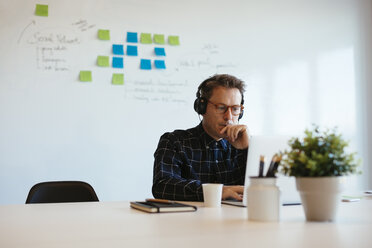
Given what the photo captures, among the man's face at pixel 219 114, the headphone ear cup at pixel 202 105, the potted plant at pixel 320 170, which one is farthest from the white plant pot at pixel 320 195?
the headphone ear cup at pixel 202 105

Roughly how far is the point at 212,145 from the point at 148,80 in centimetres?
116

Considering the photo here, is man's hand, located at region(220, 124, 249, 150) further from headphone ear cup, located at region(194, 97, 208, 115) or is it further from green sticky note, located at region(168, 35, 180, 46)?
green sticky note, located at region(168, 35, 180, 46)

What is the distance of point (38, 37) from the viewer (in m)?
2.90

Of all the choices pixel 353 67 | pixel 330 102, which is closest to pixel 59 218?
pixel 330 102

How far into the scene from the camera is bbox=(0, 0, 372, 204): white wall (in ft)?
9.38

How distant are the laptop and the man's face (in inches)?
24.3

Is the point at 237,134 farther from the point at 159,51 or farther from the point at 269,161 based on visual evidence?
the point at 159,51

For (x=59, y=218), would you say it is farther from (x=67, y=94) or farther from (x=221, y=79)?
(x=67, y=94)

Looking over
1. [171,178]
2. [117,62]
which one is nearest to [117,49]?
[117,62]

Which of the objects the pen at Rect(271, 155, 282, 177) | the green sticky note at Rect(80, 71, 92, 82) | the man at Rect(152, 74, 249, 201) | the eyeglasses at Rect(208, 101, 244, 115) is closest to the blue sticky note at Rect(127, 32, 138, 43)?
the green sticky note at Rect(80, 71, 92, 82)

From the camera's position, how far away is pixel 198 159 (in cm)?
210

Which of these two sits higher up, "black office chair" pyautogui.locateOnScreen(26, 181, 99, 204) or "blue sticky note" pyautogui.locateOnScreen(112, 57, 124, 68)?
"blue sticky note" pyautogui.locateOnScreen(112, 57, 124, 68)

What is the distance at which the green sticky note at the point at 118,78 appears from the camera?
306 centimetres

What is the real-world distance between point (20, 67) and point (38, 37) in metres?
0.23
